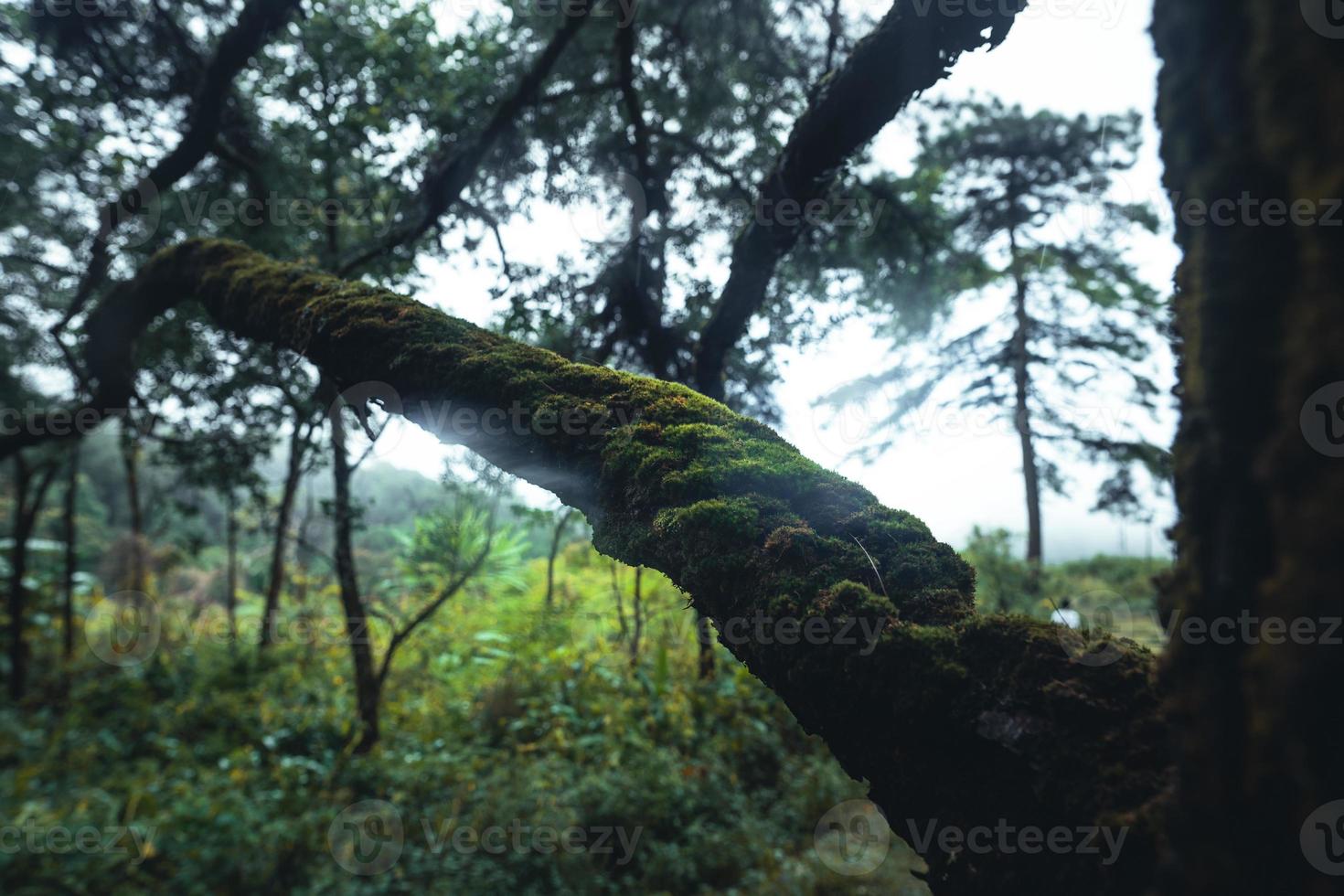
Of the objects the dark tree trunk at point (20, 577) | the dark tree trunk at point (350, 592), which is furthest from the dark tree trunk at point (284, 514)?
the dark tree trunk at point (20, 577)

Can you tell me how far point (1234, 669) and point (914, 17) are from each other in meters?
2.78

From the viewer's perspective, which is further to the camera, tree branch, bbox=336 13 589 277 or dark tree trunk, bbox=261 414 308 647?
dark tree trunk, bbox=261 414 308 647

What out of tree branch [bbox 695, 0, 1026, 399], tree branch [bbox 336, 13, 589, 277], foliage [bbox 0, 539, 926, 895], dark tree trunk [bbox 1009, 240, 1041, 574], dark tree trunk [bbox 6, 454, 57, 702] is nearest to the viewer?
tree branch [bbox 695, 0, 1026, 399]

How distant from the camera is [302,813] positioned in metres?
4.97

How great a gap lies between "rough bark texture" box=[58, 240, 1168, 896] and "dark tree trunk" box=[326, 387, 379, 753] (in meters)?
3.58

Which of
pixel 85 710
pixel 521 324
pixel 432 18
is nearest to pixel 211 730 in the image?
pixel 85 710

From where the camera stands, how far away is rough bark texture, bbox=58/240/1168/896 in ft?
3.37

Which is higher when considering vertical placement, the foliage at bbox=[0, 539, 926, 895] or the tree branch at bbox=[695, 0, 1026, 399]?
the tree branch at bbox=[695, 0, 1026, 399]

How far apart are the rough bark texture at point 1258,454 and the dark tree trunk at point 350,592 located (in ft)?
19.4

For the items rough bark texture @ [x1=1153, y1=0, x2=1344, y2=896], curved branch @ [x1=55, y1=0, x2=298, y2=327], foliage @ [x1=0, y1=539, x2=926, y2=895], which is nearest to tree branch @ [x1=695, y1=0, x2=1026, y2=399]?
rough bark texture @ [x1=1153, y1=0, x2=1344, y2=896]

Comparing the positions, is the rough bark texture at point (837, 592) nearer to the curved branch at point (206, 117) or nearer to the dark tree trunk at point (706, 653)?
the curved branch at point (206, 117)

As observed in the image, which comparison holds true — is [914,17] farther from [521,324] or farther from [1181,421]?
[521,324]

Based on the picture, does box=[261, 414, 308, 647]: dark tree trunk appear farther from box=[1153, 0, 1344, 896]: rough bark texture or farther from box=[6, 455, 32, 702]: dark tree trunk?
box=[1153, 0, 1344, 896]: rough bark texture

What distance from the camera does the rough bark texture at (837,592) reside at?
103 centimetres
